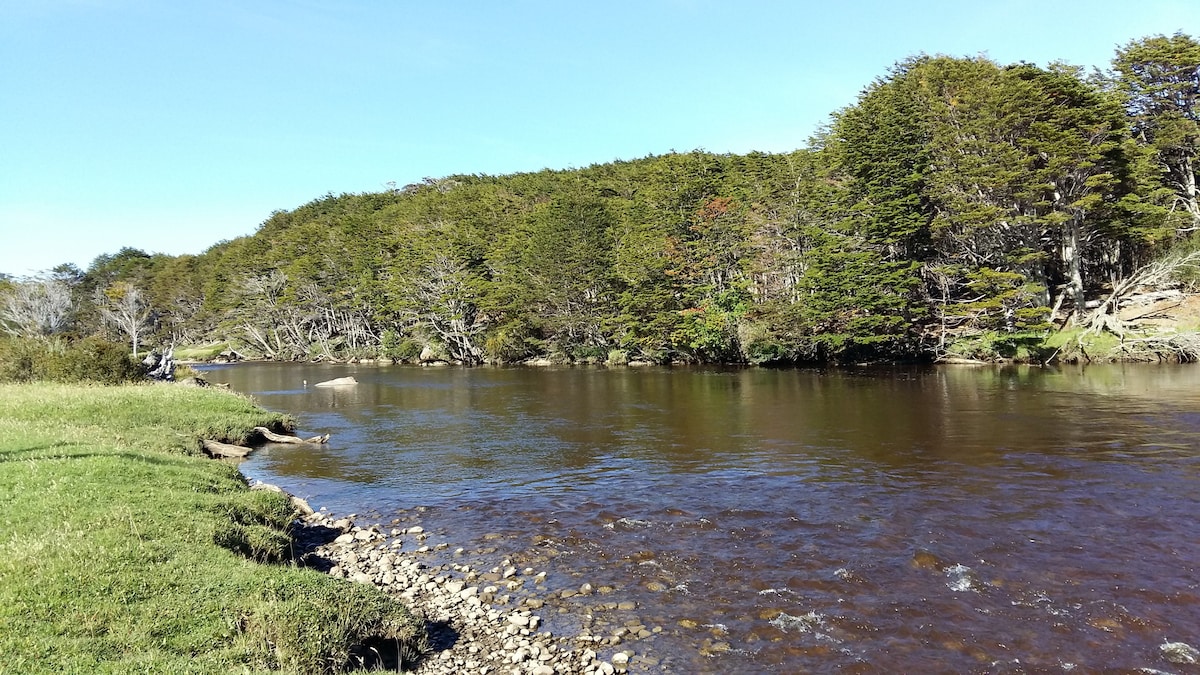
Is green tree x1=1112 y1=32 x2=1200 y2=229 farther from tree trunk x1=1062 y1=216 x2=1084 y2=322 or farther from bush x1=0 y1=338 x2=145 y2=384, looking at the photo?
bush x1=0 y1=338 x2=145 y2=384

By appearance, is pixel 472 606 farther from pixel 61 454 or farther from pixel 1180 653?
pixel 61 454

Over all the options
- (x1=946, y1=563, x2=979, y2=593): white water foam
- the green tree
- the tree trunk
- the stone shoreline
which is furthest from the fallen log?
the green tree

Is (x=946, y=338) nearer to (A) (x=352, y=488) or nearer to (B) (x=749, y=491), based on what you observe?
(B) (x=749, y=491)

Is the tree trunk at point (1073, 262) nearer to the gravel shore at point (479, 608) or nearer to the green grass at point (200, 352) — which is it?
the gravel shore at point (479, 608)

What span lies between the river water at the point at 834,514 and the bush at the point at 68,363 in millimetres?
9134

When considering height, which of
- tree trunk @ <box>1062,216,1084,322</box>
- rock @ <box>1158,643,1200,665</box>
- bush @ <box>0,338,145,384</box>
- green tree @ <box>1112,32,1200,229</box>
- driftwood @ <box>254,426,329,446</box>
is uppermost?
green tree @ <box>1112,32,1200,229</box>

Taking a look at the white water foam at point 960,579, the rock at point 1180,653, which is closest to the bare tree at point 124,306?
the white water foam at point 960,579

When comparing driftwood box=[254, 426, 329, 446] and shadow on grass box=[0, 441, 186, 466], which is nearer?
shadow on grass box=[0, 441, 186, 466]

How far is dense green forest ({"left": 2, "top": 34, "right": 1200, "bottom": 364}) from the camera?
4406 cm

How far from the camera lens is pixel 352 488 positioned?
18.1 meters

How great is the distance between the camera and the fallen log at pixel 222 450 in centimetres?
2186

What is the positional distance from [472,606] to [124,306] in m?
123

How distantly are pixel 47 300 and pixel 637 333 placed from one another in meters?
82.3

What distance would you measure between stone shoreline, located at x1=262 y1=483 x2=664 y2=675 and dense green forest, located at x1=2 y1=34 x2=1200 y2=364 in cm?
4074
